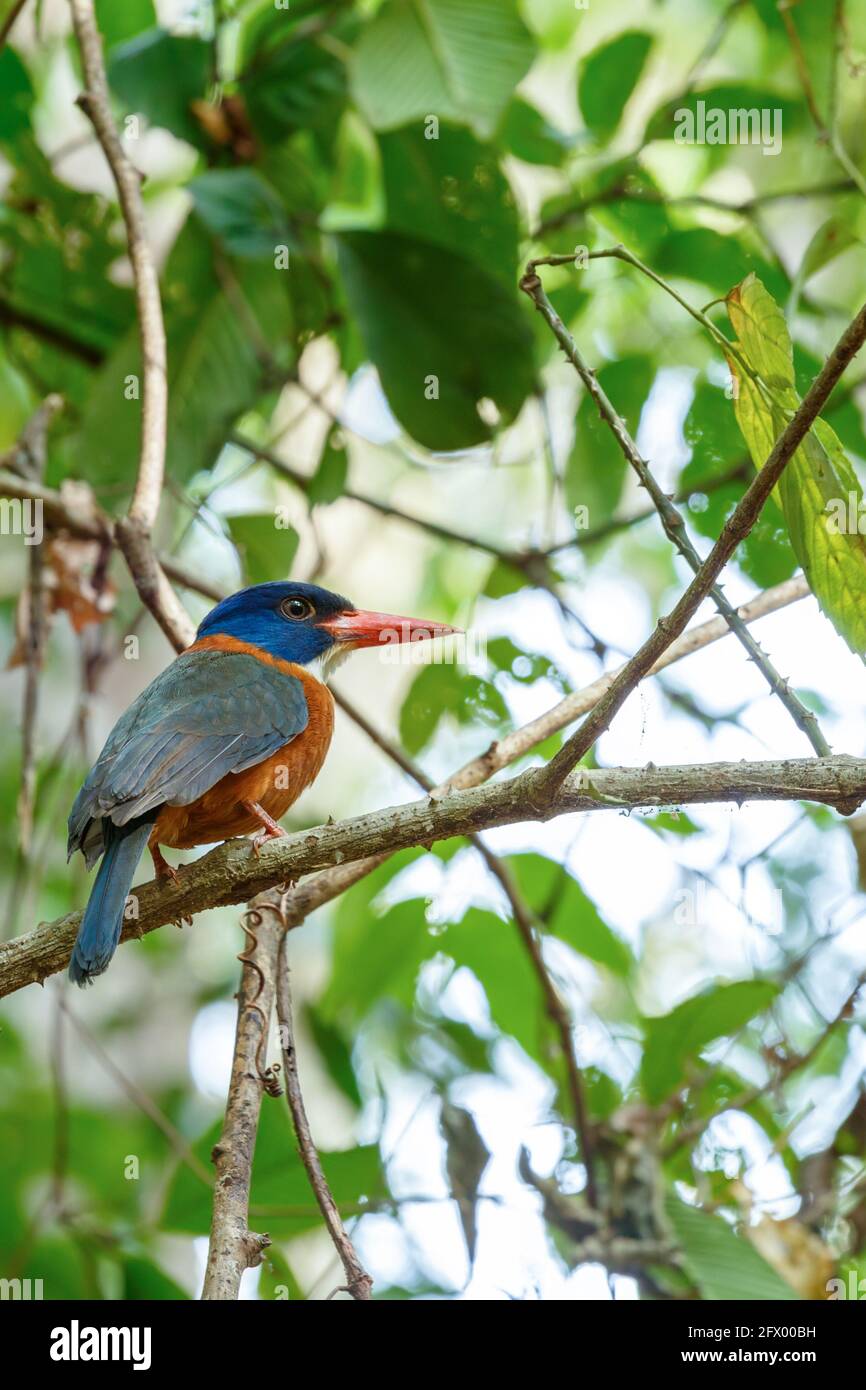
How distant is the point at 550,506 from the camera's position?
149 inches

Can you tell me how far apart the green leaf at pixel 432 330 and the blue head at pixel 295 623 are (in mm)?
588

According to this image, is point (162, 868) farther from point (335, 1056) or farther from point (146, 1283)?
point (335, 1056)

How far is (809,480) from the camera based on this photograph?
1861 mm

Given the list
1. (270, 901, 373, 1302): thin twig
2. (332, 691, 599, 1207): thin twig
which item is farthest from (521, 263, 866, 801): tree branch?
(332, 691, 599, 1207): thin twig

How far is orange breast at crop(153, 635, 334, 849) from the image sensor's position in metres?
2.71

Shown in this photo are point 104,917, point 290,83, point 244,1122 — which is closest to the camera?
point 104,917

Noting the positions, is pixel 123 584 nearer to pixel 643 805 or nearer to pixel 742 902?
pixel 742 902

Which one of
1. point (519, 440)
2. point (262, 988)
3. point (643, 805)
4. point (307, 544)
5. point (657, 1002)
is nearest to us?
point (643, 805)

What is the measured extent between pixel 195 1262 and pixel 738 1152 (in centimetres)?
286

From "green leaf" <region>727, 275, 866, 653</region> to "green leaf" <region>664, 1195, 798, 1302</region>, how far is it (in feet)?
4.86

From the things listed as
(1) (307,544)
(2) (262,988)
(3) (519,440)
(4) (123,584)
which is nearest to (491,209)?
(3) (519,440)

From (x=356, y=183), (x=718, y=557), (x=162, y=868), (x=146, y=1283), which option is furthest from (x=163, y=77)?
(x=146, y=1283)

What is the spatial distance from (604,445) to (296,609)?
0.98 m

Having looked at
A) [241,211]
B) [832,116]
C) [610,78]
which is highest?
[610,78]
